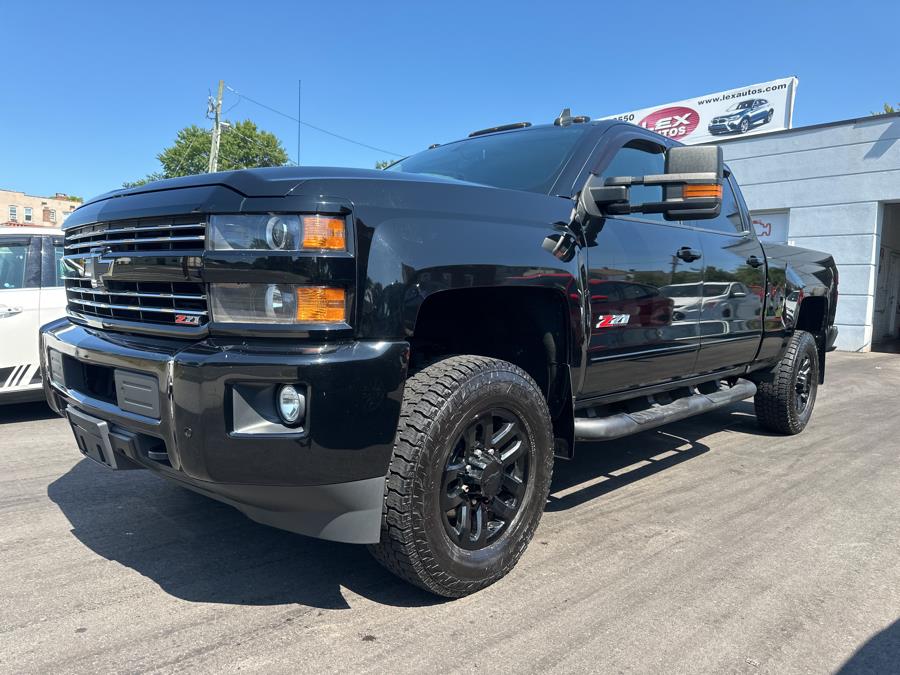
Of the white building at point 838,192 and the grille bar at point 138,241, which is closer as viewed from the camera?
the grille bar at point 138,241

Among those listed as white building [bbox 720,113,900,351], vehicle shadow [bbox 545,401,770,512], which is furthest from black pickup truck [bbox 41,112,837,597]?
white building [bbox 720,113,900,351]

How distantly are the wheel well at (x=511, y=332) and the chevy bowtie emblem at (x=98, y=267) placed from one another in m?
1.21

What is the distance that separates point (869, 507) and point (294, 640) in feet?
10.6

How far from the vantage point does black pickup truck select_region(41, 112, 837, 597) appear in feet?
6.57

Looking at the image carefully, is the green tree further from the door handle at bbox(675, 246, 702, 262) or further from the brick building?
the door handle at bbox(675, 246, 702, 262)

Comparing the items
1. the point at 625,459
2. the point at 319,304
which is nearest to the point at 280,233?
the point at 319,304

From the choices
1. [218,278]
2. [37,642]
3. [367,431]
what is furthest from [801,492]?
[37,642]

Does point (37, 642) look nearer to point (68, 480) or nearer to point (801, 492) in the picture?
point (68, 480)

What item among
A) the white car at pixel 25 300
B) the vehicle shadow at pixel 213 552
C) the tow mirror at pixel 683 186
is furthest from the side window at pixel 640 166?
the white car at pixel 25 300

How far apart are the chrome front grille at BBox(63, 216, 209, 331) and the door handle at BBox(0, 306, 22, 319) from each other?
2.96 meters

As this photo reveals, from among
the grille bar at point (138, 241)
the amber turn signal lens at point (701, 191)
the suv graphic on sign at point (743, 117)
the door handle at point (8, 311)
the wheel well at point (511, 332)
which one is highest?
the suv graphic on sign at point (743, 117)

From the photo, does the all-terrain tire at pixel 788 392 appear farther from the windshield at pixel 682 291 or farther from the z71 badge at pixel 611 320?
the z71 badge at pixel 611 320

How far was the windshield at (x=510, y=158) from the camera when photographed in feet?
10.3

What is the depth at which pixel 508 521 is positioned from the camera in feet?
8.67
